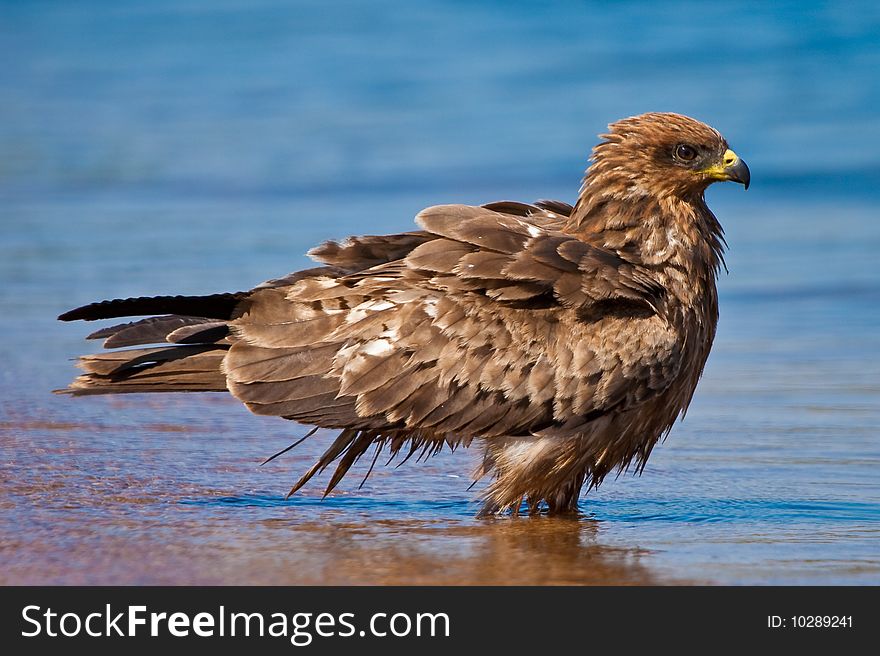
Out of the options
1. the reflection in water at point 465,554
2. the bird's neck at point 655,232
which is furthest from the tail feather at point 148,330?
the bird's neck at point 655,232

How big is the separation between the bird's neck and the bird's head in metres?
0.03

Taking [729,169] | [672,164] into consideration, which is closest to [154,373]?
[672,164]

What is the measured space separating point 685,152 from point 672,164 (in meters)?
0.08

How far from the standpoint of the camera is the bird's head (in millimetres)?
7047

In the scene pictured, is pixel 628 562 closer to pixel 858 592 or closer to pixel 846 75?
pixel 858 592

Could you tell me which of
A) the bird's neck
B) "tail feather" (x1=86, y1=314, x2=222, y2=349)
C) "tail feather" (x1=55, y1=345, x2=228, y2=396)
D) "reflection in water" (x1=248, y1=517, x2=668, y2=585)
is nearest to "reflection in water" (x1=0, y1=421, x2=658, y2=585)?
"reflection in water" (x1=248, y1=517, x2=668, y2=585)

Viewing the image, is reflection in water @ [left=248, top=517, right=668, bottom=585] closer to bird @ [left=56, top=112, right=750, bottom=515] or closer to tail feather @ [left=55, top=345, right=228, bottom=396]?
bird @ [left=56, top=112, right=750, bottom=515]

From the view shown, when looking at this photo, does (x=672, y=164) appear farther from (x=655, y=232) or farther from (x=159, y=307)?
(x=159, y=307)

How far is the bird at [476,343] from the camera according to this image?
657 cm

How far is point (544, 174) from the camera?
16.0 metres

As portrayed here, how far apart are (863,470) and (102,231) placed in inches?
326

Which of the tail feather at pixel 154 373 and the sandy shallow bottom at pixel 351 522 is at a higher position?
the tail feather at pixel 154 373

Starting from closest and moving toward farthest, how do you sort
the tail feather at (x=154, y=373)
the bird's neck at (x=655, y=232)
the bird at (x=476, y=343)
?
the bird at (x=476, y=343)
the tail feather at (x=154, y=373)
the bird's neck at (x=655, y=232)

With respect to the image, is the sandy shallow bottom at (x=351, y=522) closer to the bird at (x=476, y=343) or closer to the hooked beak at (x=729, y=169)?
the bird at (x=476, y=343)
